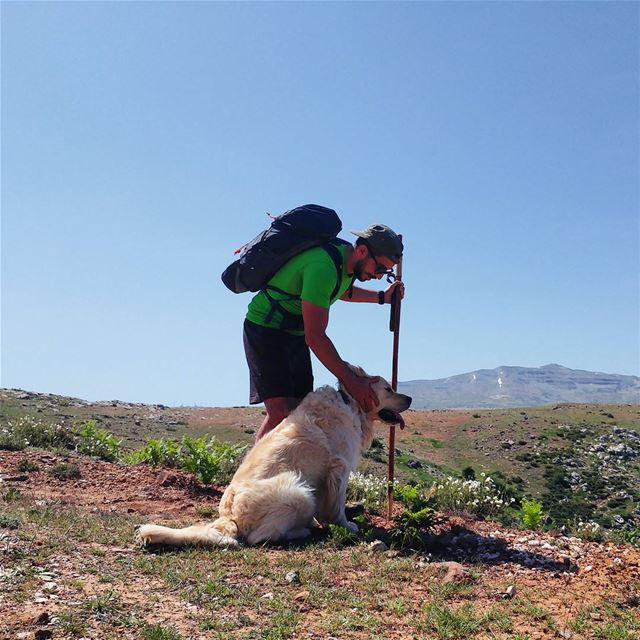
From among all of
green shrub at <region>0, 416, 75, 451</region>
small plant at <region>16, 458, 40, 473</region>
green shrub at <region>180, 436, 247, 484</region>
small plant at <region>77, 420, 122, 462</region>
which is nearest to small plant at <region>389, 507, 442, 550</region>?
green shrub at <region>180, 436, 247, 484</region>

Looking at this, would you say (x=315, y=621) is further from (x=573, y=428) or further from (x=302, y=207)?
(x=573, y=428)

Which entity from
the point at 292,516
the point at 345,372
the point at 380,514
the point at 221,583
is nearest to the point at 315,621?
the point at 221,583

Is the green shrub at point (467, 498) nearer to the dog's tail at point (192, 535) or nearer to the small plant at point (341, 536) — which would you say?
the small plant at point (341, 536)

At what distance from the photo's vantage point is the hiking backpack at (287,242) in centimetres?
538

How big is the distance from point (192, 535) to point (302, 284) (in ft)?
7.35

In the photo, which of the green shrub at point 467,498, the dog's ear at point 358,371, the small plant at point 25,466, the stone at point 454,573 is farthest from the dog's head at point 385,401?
the small plant at point 25,466

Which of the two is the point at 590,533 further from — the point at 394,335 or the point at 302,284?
the point at 302,284

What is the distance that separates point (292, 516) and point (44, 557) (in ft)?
5.91

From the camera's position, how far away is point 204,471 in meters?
7.77

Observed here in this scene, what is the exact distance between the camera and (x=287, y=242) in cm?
538

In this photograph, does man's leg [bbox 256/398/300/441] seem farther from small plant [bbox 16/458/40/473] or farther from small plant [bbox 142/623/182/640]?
small plant [bbox 16/458/40/473]

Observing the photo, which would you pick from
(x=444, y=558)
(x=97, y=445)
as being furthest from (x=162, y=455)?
(x=444, y=558)

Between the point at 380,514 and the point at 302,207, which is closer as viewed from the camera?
the point at 302,207

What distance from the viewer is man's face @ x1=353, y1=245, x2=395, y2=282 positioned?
5504 millimetres
